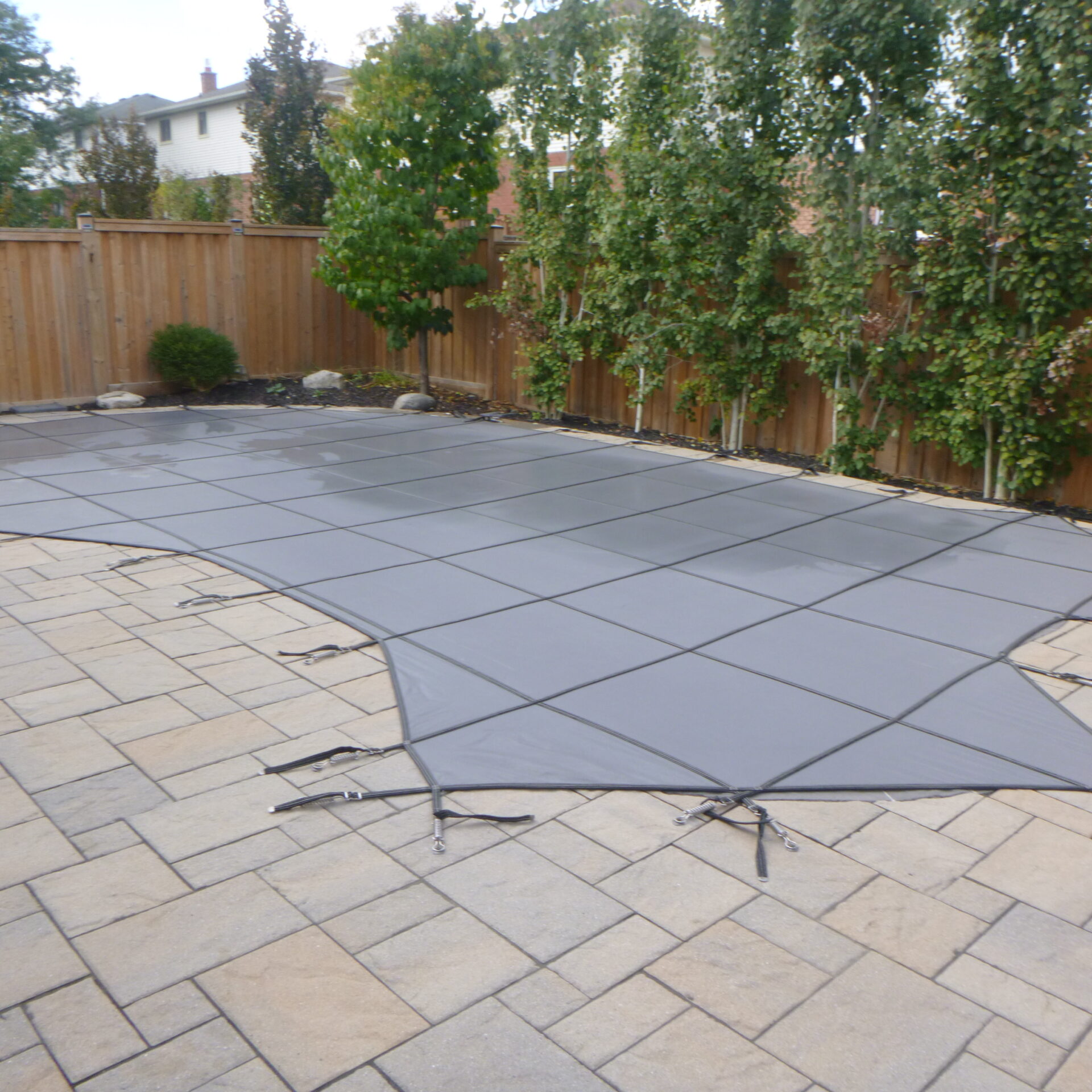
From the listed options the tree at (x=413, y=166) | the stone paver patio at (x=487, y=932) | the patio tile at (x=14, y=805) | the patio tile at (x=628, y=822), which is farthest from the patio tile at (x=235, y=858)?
the tree at (x=413, y=166)

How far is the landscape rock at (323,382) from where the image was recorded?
1042 centimetres

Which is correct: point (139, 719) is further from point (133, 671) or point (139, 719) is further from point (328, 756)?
point (328, 756)

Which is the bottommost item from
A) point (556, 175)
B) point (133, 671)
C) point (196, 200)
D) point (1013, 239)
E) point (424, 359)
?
point (133, 671)

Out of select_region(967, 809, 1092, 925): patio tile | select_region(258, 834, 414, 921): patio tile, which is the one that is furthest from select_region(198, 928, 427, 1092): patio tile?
select_region(967, 809, 1092, 925): patio tile

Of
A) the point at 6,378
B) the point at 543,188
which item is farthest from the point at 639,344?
the point at 6,378

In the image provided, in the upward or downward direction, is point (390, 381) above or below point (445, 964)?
above

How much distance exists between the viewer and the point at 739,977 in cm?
212

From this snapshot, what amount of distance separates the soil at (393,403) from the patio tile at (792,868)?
5.15 m

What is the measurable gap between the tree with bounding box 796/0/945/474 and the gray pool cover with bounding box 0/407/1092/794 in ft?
2.80

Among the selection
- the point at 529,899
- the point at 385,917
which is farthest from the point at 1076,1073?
the point at 385,917

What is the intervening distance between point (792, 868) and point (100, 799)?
189 centimetres

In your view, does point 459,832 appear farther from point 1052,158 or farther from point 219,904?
point 1052,158

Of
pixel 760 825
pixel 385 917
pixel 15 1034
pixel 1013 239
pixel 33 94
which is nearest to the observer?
pixel 15 1034

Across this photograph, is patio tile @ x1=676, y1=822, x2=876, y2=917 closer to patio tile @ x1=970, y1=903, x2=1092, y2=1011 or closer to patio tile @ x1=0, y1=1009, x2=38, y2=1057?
patio tile @ x1=970, y1=903, x2=1092, y2=1011
